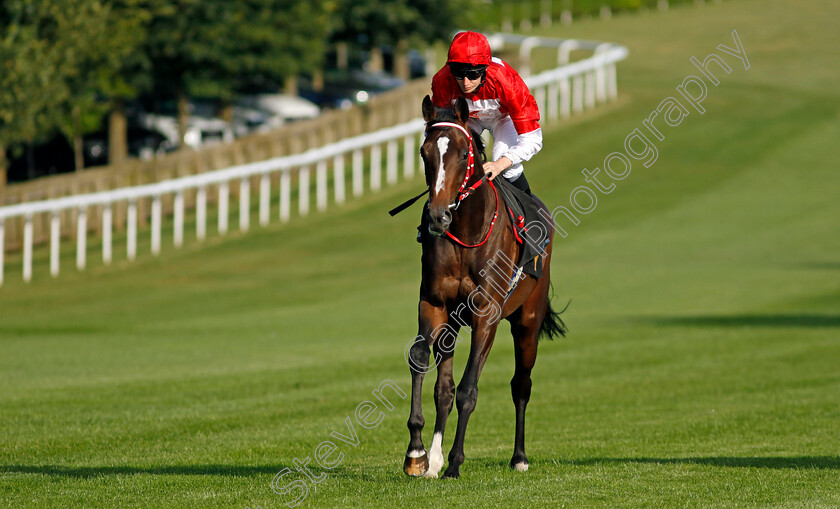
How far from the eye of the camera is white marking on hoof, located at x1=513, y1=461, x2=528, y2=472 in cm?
745

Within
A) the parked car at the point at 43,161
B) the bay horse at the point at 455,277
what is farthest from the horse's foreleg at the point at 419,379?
the parked car at the point at 43,161

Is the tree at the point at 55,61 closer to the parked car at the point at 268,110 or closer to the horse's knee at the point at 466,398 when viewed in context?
the parked car at the point at 268,110

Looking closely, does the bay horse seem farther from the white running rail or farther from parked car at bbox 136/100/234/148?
parked car at bbox 136/100/234/148

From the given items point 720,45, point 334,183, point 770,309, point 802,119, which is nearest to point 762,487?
point 770,309

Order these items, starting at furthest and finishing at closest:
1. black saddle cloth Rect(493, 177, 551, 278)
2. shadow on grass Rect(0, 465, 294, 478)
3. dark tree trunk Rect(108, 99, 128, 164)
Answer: dark tree trunk Rect(108, 99, 128, 164) → black saddle cloth Rect(493, 177, 551, 278) → shadow on grass Rect(0, 465, 294, 478)

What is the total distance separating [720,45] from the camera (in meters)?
57.3

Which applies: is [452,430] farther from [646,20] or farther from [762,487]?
[646,20]

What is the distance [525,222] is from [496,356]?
7660 millimetres

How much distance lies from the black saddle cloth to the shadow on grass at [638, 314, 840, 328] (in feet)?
31.9

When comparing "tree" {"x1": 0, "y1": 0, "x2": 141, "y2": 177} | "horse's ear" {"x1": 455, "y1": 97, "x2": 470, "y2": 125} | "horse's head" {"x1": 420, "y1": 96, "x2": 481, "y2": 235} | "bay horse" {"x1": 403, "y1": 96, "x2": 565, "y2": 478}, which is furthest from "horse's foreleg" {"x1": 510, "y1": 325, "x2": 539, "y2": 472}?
"tree" {"x1": 0, "y1": 0, "x2": 141, "y2": 177}

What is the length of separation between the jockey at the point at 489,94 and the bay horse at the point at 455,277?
1.08ft

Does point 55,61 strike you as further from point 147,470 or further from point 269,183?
point 147,470

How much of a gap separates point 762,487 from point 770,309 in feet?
40.9

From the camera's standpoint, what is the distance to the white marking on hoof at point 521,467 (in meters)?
7.45
